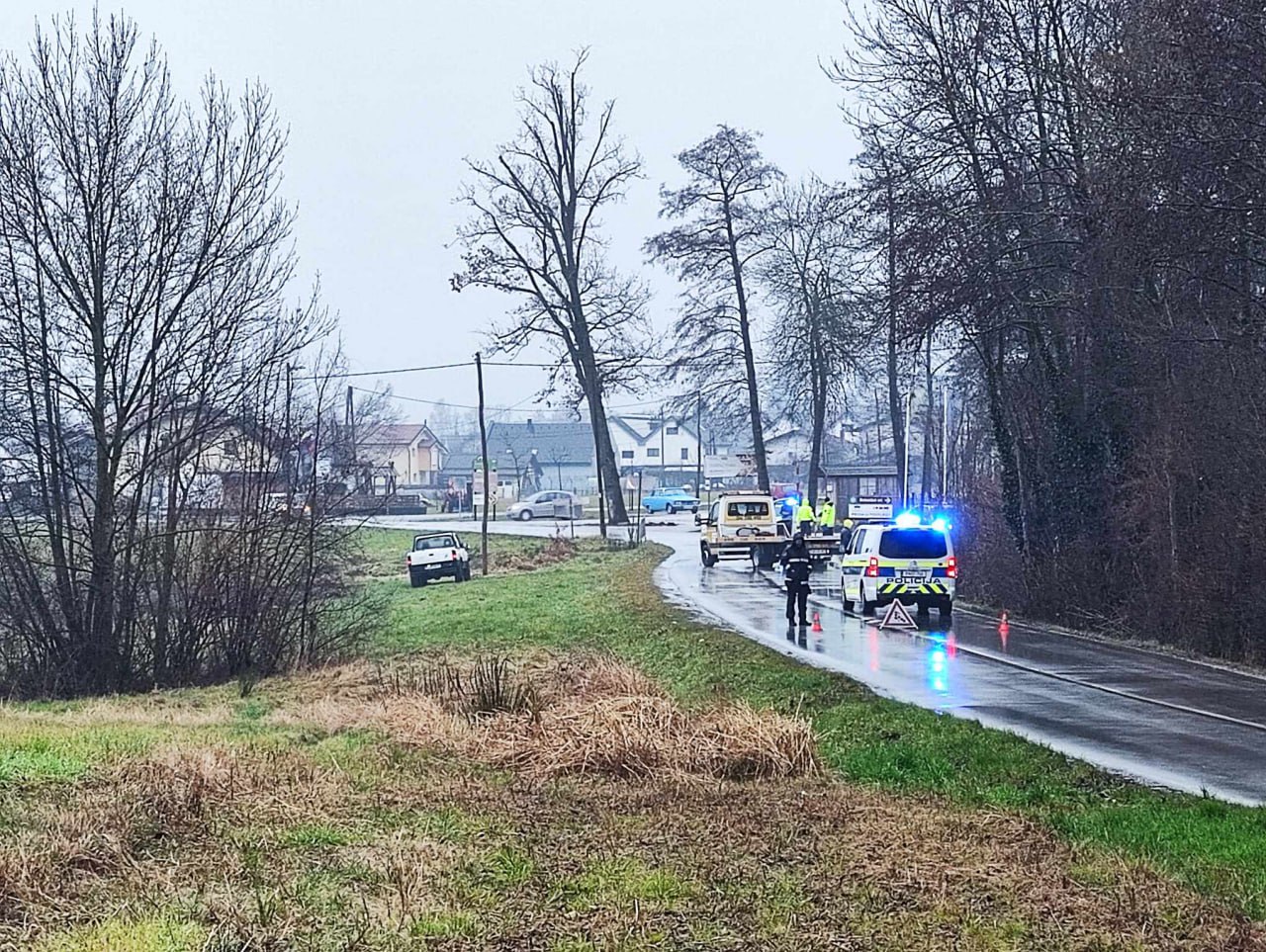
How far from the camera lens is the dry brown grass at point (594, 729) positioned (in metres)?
12.1

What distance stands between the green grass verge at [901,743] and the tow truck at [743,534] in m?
13.2

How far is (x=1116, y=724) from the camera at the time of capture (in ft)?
50.9

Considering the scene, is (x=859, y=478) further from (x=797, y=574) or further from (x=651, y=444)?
(x=651, y=444)

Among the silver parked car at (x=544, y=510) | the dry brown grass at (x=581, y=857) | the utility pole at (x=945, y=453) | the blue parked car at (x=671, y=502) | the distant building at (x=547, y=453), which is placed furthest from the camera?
the distant building at (x=547, y=453)

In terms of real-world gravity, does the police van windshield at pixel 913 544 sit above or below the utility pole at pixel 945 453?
below

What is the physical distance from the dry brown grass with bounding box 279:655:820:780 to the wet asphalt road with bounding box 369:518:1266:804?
3077mm

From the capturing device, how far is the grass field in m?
7.17

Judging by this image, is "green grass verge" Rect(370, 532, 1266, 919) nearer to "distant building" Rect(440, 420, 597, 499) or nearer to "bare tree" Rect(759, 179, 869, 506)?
"bare tree" Rect(759, 179, 869, 506)

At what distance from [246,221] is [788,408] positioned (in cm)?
3979

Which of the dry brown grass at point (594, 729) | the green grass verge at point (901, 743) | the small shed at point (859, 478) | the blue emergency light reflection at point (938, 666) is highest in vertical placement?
the small shed at point (859, 478)

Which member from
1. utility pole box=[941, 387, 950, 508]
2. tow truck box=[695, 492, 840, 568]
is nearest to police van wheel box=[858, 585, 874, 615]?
tow truck box=[695, 492, 840, 568]

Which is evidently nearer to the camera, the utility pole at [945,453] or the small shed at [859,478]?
the utility pole at [945,453]

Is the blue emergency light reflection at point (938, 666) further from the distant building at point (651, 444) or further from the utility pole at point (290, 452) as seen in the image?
the distant building at point (651, 444)

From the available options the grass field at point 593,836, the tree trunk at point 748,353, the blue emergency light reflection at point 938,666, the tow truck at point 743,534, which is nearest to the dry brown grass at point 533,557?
the tow truck at point 743,534
